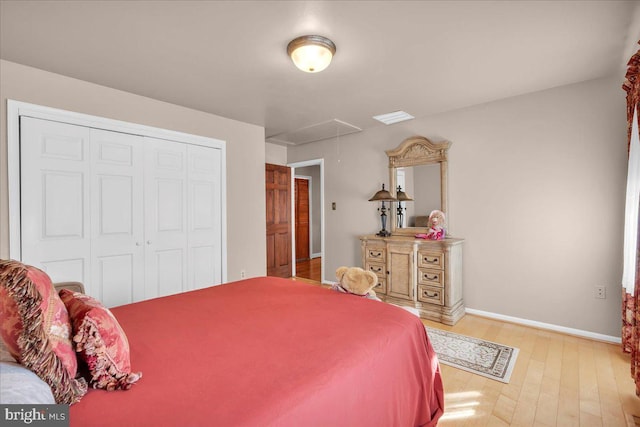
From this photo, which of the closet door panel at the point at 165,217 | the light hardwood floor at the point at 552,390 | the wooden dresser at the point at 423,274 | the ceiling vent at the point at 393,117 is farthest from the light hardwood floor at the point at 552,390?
the closet door panel at the point at 165,217

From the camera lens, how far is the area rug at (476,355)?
227 cm

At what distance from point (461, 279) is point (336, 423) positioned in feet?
9.81

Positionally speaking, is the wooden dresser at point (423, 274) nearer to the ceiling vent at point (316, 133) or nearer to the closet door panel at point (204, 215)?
the ceiling vent at point (316, 133)

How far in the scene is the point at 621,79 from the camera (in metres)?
2.62

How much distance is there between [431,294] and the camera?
3344 mm

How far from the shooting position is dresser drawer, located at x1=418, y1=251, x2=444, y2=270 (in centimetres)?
327

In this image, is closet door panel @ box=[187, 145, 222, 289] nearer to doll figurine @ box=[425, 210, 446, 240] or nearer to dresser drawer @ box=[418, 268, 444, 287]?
dresser drawer @ box=[418, 268, 444, 287]

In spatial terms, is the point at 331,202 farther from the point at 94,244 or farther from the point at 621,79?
the point at 621,79

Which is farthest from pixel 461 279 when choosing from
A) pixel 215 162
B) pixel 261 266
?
pixel 215 162

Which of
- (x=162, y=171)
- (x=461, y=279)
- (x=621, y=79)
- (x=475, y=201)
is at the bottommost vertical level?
(x=461, y=279)

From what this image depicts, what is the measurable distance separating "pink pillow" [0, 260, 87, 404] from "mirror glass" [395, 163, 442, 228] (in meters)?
3.60

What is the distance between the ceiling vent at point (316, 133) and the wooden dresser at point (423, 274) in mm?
1645

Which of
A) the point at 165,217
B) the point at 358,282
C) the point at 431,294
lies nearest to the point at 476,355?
the point at 431,294

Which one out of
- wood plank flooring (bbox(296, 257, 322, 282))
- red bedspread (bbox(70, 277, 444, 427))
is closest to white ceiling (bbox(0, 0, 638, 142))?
red bedspread (bbox(70, 277, 444, 427))
